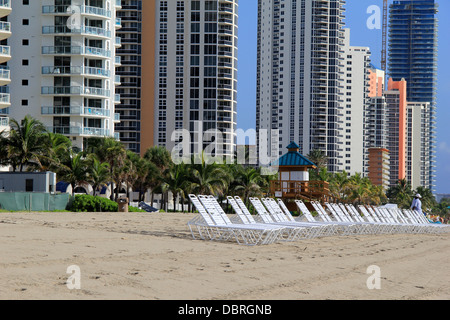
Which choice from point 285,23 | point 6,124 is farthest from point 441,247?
point 285,23

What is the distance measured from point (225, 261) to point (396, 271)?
3048 millimetres

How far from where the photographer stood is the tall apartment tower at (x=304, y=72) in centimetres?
13250

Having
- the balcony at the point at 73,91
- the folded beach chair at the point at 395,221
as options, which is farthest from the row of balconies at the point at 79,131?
the folded beach chair at the point at 395,221

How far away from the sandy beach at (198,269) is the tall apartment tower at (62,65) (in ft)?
148

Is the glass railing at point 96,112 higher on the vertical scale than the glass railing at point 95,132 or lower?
higher

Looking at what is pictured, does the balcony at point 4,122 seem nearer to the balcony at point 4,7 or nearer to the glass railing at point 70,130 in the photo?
the balcony at point 4,7

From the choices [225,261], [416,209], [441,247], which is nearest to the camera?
[225,261]

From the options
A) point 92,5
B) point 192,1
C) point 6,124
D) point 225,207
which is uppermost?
point 192,1

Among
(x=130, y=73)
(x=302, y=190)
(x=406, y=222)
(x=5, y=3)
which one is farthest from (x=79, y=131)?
(x=406, y=222)

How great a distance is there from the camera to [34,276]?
348 inches

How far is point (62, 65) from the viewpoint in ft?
199

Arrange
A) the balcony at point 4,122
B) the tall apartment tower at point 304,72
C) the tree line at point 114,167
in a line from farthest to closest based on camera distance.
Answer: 1. the tall apartment tower at point 304,72
2. the balcony at point 4,122
3. the tree line at point 114,167

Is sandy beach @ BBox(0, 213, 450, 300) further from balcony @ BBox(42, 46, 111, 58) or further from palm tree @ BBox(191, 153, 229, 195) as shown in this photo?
balcony @ BBox(42, 46, 111, 58)

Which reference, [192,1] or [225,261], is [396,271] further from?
[192,1]
